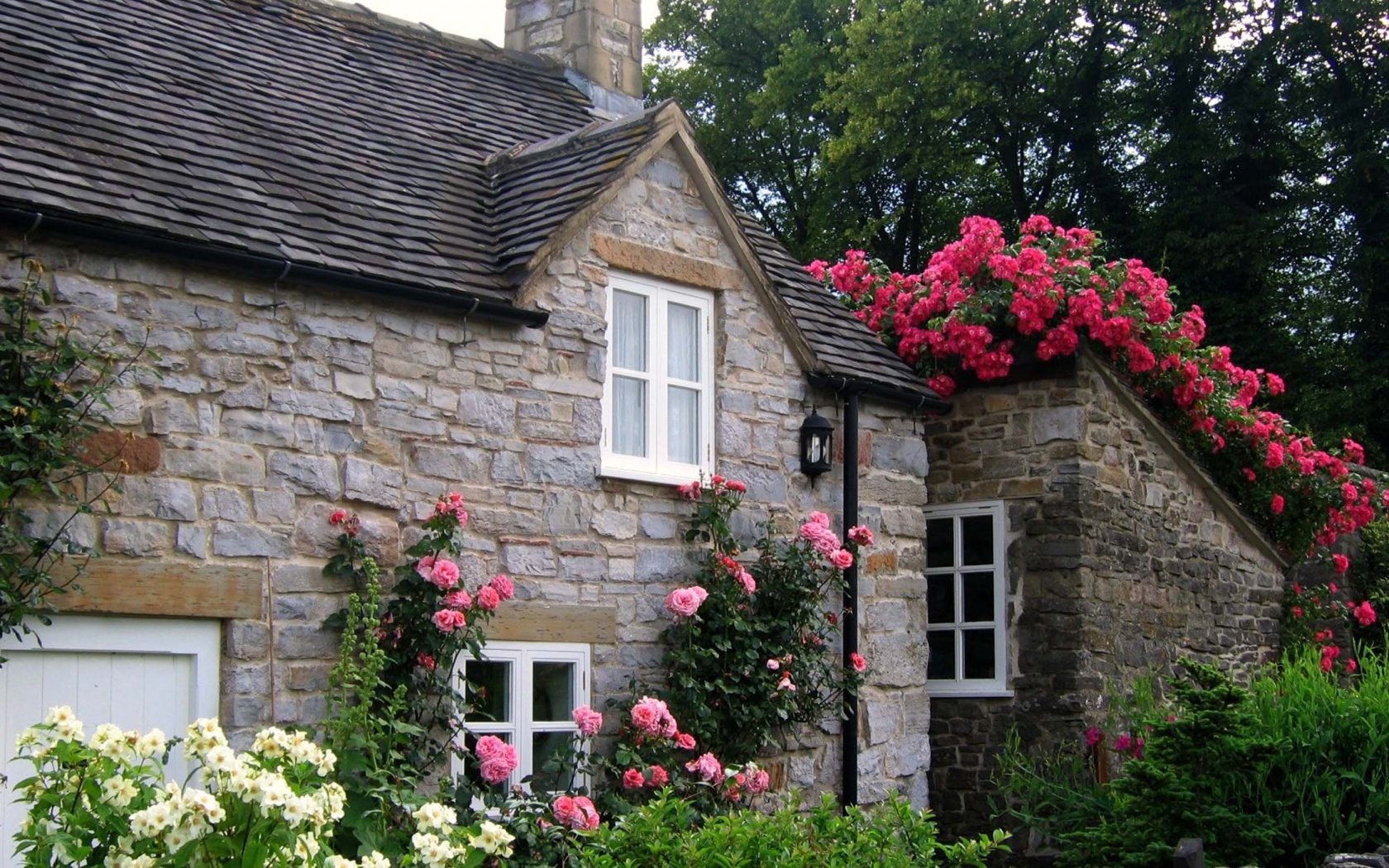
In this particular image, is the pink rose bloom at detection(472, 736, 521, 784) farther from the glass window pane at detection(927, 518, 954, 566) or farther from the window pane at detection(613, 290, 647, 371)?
the glass window pane at detection(927, 518, 954, 566)

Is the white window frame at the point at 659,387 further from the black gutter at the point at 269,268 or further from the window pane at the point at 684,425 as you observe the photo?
the black gutter at the point at 269,268

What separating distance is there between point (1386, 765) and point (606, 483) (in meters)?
4.63

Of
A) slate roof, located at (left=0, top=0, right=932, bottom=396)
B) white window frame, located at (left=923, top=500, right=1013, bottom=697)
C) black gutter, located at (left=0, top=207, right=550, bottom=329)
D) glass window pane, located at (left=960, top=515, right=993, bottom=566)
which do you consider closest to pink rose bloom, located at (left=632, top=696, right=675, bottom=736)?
black gutter, located at (left=0, top=207, right=550, bottom=329)

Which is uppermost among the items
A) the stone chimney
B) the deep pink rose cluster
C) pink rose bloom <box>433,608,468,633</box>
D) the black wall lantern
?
the stone chimney

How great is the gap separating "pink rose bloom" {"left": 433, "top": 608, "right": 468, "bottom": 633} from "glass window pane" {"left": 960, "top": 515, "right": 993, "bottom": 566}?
532 centimetres

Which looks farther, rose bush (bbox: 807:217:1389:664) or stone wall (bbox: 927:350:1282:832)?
rose bush (bbox: 807:217:1389:664)

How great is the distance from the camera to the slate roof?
860cm

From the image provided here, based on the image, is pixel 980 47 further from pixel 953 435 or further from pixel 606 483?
pixel 606 483

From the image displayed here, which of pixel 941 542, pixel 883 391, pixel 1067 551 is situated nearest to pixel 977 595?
pixel 941 542

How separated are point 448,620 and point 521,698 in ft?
3.49

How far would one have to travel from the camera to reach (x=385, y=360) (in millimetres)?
9031

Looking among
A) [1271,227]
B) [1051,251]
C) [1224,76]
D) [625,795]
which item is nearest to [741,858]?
[625,795]

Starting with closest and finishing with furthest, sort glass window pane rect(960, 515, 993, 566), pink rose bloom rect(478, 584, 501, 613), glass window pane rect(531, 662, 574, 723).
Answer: pink rose bloom rect(478, 584, 501, 613)
glass window pane rect(531, 662, 574, 723)
glass window pane rect(960, 515, 993, 566)

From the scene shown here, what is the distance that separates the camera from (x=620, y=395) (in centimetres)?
1030
